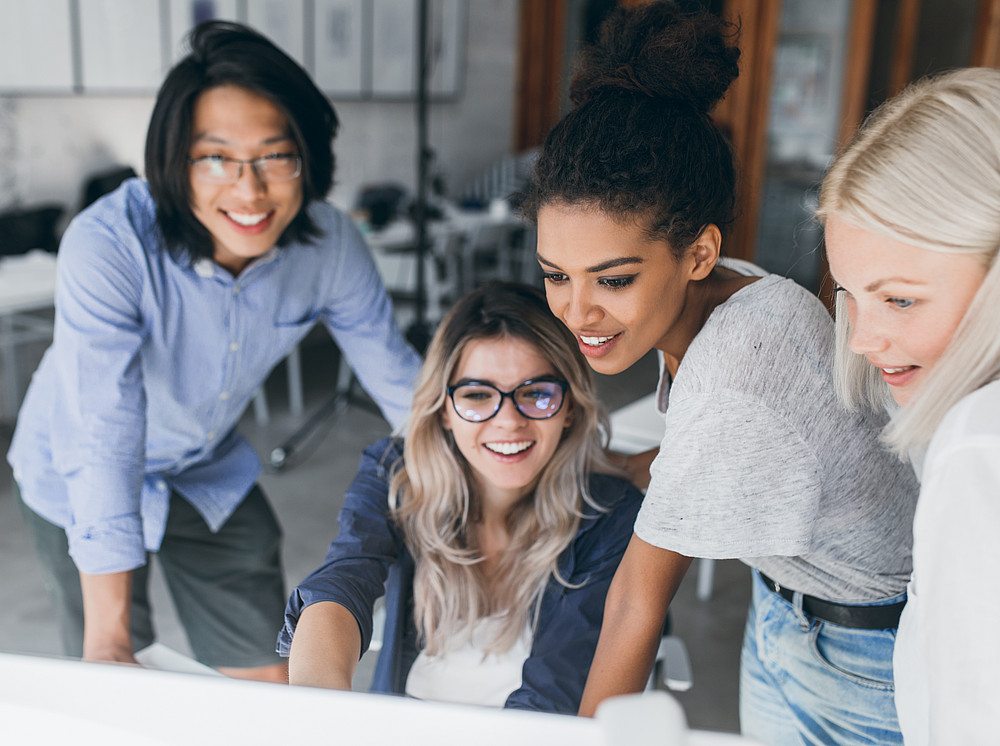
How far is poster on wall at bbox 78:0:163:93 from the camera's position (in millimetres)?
4090

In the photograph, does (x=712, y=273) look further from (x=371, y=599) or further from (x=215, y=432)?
(x=215, y=432)

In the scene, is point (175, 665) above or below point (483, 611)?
below

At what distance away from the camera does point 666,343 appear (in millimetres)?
1021

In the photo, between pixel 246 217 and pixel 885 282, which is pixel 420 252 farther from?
pixel 885 282

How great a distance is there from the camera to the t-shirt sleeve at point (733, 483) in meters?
0.85

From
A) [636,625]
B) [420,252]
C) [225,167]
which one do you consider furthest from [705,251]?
[420,252]

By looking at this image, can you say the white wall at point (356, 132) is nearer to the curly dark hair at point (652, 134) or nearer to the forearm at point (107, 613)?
the forearm at point (107, 613)

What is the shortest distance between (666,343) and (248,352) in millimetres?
866

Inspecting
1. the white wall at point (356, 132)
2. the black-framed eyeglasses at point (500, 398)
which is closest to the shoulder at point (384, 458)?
the black-framed eyeglasses at point (500, 398)

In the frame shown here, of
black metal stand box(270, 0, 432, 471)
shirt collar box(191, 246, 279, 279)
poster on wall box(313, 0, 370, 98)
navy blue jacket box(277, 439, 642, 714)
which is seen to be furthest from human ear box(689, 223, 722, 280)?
poster on wall box(313, 0, 370, 98)

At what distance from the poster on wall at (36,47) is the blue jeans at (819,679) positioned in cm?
395

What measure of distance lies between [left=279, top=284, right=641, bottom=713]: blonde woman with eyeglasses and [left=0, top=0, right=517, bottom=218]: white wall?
1247 millimetres

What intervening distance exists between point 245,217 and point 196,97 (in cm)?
20

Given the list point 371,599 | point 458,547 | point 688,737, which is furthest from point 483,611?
point 688,737
